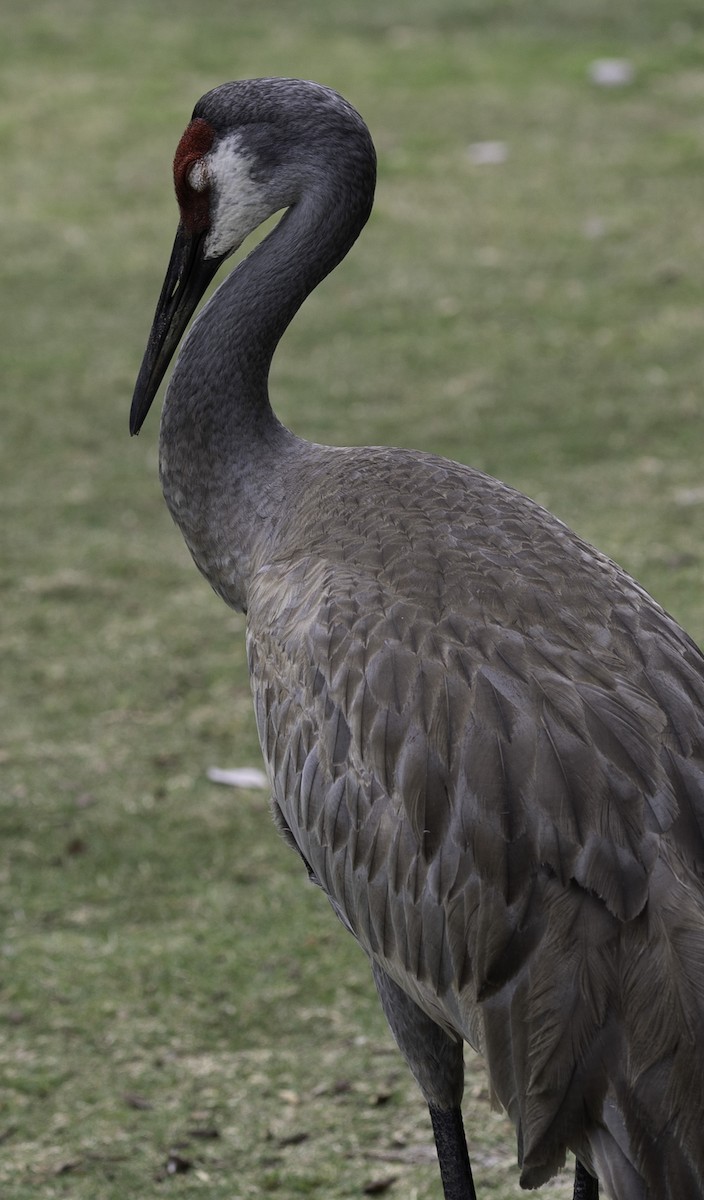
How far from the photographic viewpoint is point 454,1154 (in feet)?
12.2

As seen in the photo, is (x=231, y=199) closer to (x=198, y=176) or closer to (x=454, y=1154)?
(x=198, y=176)

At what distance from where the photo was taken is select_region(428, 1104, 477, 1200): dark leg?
372 cm

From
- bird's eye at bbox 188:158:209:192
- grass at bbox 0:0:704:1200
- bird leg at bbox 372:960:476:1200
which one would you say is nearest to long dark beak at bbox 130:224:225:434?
bird's eye at bbox 188:158:209:192

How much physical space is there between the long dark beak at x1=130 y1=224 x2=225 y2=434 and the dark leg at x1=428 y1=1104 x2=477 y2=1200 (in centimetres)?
199

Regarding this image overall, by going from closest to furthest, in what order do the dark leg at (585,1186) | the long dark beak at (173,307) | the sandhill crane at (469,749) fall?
the sandhill crane at (469,749) < the dark leg at (585,1186) < the long dark beak at (173,307)

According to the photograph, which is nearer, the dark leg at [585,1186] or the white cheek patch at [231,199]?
the dark leg at [585,1186]

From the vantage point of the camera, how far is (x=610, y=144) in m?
13.7

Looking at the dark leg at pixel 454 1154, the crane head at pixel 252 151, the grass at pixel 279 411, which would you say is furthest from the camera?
the grass at pixel 279 411

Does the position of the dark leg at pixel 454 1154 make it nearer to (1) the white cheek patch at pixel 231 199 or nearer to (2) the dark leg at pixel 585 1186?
(2) the dark leg at pixel 585 1186

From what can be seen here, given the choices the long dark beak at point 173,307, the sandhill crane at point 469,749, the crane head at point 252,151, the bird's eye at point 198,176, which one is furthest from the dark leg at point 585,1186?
the bird's eye at point 198,176

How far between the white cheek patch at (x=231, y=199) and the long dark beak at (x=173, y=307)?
53 millimetres

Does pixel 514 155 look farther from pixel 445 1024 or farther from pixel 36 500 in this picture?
pixel 445 1024

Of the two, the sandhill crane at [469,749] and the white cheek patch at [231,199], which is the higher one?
the white cheek patch at [231,199]

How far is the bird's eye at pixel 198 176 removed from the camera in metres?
4.26
